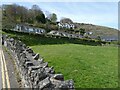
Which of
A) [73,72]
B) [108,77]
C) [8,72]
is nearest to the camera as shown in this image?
[8,72]

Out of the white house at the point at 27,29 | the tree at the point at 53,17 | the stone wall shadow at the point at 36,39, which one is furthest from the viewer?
the tree at the point at 53,17

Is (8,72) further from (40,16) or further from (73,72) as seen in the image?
(40,16)

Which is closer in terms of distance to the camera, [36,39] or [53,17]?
[36,39]

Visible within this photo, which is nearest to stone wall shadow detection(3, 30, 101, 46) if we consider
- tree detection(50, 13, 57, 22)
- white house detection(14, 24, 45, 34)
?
white house detection(14, 24, 45, 34)

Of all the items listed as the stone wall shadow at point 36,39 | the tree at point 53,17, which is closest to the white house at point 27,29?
the stone wall shadow at point 36,39

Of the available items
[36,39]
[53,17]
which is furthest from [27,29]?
[53,17]

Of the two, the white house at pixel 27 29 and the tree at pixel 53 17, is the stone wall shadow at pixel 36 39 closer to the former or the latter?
the white house at pixel 27 29

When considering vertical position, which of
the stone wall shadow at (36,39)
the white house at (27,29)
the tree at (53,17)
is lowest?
the stone wall shadow at (36,39)

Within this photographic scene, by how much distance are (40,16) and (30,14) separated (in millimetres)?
5211

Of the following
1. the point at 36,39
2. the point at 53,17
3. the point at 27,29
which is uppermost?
the point at 53,17

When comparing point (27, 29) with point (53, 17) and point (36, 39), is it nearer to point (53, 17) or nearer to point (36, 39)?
point (36, 39)

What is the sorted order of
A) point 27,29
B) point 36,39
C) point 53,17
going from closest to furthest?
point 36,39 → point 27,29 → point 53,17

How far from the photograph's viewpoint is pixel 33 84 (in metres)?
10.8

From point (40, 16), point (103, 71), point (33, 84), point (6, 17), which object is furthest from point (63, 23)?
point (33, 84)
